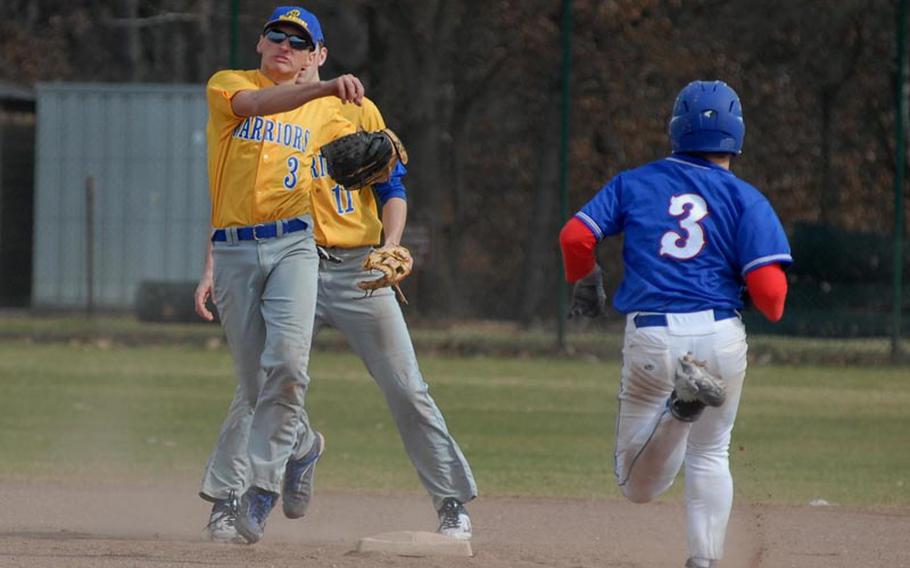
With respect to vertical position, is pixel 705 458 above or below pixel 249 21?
below

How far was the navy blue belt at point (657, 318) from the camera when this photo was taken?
561 centimetres

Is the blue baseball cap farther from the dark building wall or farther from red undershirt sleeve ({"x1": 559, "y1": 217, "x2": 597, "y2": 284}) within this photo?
the dark building wall

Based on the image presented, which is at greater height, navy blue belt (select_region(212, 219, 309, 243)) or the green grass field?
navy blue belt (select_region(212, 219, 309, 243))

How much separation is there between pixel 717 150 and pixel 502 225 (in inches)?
821

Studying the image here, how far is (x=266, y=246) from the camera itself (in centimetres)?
623

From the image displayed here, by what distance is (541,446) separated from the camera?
425 inches

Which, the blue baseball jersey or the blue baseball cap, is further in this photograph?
the blue baseball cap

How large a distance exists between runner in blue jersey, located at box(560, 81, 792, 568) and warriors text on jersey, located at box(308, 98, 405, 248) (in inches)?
41.2

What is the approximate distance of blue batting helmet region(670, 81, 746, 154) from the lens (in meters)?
5.78

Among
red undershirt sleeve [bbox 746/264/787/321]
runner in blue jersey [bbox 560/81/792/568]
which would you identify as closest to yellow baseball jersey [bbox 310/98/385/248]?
runner in blue jersey [bbox 560/81/792/568]

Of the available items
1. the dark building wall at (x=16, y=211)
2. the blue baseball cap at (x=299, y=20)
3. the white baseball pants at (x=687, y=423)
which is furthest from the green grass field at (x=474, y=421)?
the dark building wall at (x=16, y=211)

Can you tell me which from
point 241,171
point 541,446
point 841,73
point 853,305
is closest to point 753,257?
point 241,171

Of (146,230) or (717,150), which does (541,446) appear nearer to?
(717,150)

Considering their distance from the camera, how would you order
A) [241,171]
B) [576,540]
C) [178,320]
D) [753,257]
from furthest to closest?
[178,320] < [576,540] < [241,171] < [753,257]
